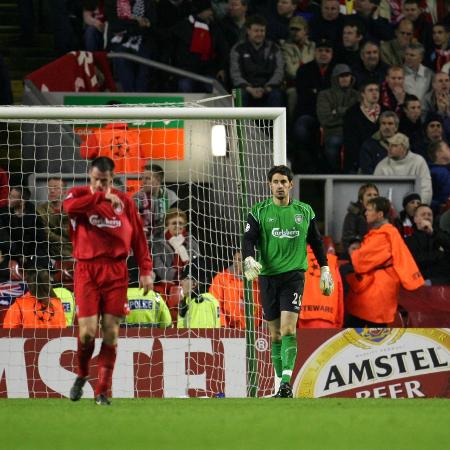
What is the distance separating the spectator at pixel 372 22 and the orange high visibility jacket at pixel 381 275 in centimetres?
537

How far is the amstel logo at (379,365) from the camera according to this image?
514 inches

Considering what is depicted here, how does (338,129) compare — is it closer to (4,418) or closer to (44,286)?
(44,286)

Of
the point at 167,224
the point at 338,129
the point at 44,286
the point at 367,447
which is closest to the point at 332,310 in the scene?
the point at 167,224

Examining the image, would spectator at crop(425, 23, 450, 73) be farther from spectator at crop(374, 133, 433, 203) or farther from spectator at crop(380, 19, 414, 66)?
spectator at crop(374, 133, 433, 203)

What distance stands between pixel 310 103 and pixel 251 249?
6.23m

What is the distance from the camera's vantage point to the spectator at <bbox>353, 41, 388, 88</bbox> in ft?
57.4

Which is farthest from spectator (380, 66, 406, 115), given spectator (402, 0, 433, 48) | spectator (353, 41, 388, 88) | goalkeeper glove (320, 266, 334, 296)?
goalkeeper glove (320, 266, 334, 296)

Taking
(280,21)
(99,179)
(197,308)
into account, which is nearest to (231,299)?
(197,308)

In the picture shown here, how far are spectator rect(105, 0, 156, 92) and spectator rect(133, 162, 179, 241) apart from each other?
4017mm

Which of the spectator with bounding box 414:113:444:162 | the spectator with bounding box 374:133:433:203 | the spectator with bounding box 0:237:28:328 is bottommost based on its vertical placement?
the spectator with bounding box 0:237:28:328

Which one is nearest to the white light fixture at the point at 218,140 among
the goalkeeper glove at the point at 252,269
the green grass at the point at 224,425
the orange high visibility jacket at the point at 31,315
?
the orange high visibility jacket at the point at 31,315

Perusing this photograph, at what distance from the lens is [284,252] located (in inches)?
444

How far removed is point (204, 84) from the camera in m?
17.8

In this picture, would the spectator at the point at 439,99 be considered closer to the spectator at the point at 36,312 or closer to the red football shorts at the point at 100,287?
the spectator at the point at 36,312
